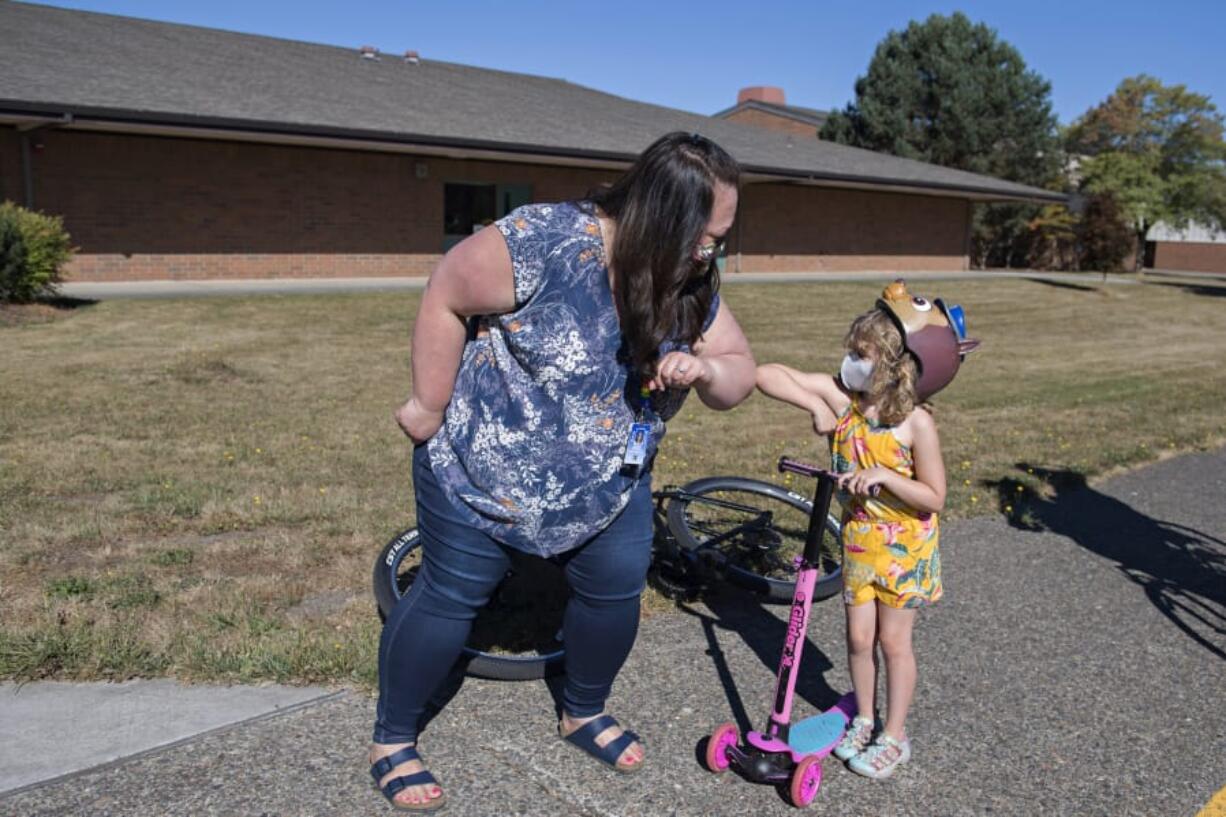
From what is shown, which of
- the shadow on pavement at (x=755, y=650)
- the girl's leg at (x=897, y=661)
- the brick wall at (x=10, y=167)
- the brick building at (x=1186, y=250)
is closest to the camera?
the girl's leg at (x=897, y=661)

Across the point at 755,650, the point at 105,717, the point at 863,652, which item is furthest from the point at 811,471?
the point at 105,717

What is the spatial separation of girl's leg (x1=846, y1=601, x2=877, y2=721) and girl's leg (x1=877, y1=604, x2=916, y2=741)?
4 centimetres

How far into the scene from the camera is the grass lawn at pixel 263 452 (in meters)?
4.00

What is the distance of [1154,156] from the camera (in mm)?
45000

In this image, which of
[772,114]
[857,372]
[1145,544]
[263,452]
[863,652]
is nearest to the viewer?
[857,372]

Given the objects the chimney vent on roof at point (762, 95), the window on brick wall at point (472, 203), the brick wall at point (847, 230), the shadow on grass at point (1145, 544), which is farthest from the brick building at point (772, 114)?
the shadow on grass at point (1145, 544)

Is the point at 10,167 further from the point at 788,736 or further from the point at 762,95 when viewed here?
the point at 762,95

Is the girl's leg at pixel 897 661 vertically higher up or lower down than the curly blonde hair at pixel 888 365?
lower down

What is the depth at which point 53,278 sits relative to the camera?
13664 mm

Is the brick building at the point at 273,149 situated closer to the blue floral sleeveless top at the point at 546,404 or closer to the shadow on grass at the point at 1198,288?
the shadow on grass at the point at 1198,288

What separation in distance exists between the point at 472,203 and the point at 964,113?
28208 mm

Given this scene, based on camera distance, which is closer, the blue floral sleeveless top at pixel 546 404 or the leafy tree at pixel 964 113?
the blue floral sleeveless top at pixel 546 404

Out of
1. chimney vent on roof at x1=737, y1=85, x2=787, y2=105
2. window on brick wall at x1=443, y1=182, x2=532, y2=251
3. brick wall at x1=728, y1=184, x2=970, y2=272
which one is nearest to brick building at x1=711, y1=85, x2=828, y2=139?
chimney vent on roof at x1=737, y1=85, x2=787, y2=105

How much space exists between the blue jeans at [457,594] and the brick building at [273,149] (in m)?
15.6
